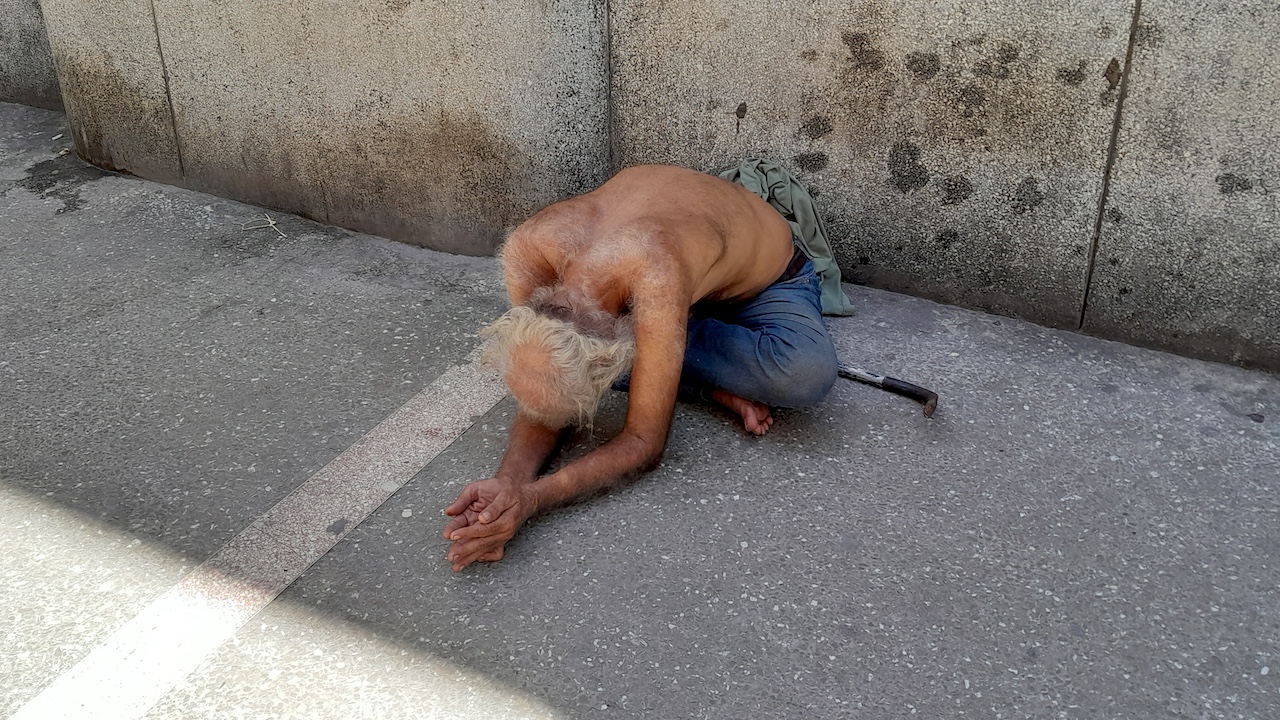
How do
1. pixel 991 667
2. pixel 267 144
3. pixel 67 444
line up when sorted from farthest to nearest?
pixel 267 144
pixel 67 444
pixel 991 667

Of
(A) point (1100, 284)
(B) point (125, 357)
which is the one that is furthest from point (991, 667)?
(B) point (125, 357)

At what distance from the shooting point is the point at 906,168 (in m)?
2.89

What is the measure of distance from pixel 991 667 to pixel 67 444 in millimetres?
2164

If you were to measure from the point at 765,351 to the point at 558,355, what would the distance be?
1.98ft

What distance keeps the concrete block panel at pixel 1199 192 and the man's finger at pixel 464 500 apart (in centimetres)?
183

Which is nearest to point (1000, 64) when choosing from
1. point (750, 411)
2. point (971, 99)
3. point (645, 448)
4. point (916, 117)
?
point (971, 99)

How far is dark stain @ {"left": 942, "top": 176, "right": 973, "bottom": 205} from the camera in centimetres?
283

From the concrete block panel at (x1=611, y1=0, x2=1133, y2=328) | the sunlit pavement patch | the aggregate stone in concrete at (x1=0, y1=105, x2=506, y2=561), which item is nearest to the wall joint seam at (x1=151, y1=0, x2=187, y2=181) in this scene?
the aggregate stone in concrete at (x1=0, y1=105, x2=506, y2=561)

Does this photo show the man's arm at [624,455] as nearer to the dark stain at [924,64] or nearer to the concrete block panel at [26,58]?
the dark stain at [924,64]

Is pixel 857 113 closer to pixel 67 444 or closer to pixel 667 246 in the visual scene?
pixel 667 246

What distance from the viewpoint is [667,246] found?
2191mm

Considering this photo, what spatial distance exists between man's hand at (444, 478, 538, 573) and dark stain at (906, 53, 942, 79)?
1.62m

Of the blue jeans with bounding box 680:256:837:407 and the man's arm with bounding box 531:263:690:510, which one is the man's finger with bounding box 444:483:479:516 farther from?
the blue jeans with bounding box 680:256:837:407

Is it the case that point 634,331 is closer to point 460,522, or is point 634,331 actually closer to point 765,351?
point 765,351
